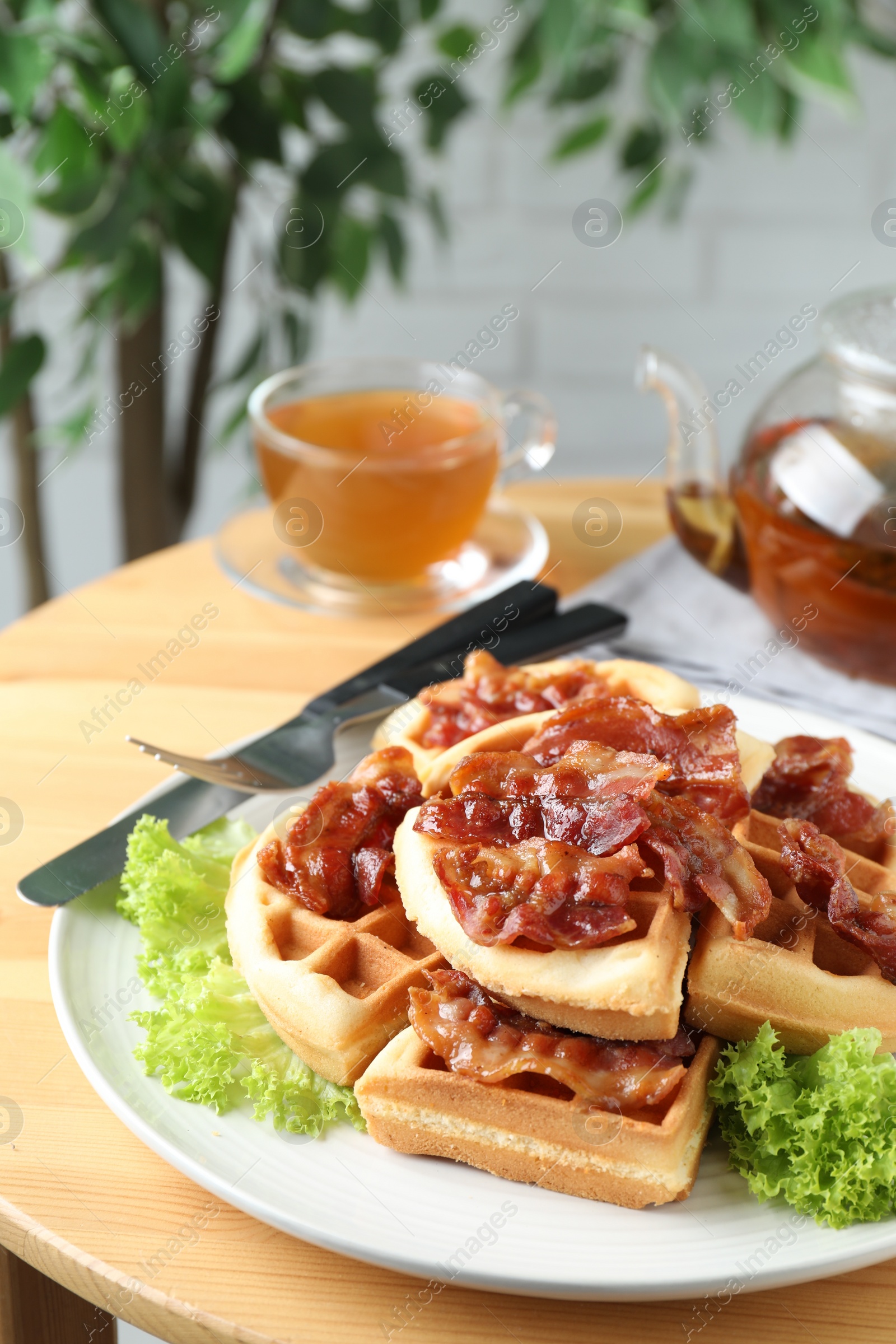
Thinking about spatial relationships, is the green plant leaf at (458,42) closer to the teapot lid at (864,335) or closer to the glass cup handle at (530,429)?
the glass cup handle at (530,429)

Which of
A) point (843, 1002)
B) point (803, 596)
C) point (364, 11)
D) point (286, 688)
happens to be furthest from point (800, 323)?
point (843, 1002)

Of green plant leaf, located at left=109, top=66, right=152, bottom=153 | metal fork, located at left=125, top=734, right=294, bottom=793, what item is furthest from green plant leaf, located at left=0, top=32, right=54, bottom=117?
metal fork, located at left=125, top=734, right=294, bottom=793

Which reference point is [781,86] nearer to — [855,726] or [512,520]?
[512,520]

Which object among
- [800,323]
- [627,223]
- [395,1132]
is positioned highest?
[395,1132]

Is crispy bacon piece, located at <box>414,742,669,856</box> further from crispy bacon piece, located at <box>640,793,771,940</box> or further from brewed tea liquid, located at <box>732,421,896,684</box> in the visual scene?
brewed tea liquid, located at <box>732,421,896,684</box>

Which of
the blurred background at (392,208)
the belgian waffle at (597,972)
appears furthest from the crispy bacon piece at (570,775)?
the blurred background at (392,208)

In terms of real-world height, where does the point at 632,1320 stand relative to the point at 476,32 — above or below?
below

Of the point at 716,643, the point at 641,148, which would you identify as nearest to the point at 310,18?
the point at 641,148
